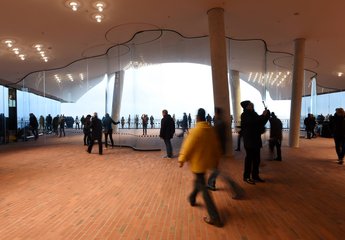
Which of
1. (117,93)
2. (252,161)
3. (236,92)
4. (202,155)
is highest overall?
(236,92)

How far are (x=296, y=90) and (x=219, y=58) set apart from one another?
18.9 ft

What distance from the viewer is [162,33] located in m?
13.1

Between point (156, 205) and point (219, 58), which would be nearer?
point (156, 205)

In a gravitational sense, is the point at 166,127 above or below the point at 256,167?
above

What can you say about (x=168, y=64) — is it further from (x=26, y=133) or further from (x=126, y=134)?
(x=26, y=133)

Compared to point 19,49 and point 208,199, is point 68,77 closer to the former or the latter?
point 19,49

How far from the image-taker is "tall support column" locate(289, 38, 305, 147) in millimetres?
13962

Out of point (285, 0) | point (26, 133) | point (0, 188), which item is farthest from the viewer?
point (26, 133)

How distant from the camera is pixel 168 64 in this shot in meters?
14.4

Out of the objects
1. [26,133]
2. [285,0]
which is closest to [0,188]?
[285,0]

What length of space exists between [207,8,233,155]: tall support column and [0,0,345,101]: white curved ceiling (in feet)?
1.40

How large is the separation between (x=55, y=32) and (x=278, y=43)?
1053cm

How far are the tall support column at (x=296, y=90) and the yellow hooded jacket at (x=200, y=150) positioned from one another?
1132 centimetres

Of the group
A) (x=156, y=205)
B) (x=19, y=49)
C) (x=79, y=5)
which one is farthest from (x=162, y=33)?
(x=156, y=205)
